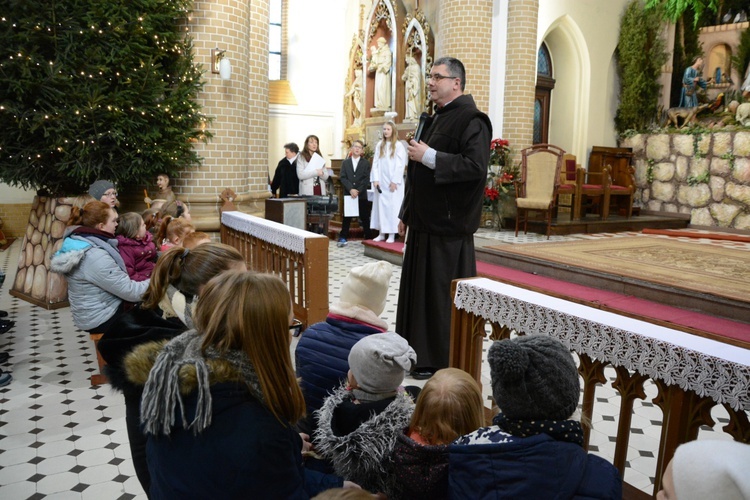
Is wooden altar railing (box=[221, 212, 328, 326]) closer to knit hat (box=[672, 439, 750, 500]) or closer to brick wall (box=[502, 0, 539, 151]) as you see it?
knit hat (box=[672, 439, 750, 500])

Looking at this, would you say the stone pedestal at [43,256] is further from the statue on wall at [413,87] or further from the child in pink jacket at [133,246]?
the statue on wall at [413,87]

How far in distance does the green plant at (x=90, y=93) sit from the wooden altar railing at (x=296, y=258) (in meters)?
1.28

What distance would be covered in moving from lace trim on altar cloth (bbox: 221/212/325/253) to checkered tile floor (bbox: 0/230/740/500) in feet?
4.77

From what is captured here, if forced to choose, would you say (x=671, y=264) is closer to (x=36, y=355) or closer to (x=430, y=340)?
(x=430, y=340)

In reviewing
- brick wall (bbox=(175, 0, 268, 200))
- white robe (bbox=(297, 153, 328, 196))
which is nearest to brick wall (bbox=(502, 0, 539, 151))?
white robe (bbox=(297, 153, 328, 196))

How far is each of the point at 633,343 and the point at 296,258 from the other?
3095 mm

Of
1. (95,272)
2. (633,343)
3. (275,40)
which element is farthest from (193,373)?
(275,40)

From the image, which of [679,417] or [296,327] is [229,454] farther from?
[296,327]

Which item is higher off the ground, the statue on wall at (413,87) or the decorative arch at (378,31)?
the decorative arch at (378,31)

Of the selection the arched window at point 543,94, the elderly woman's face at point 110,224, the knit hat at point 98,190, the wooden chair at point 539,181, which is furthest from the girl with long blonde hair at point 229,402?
the arched window at point 543,94

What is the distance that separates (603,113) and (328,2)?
7.07 metres

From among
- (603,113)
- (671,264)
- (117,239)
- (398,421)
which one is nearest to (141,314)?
(398,421)

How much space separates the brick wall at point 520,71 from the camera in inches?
430

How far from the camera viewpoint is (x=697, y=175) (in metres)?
11.6
